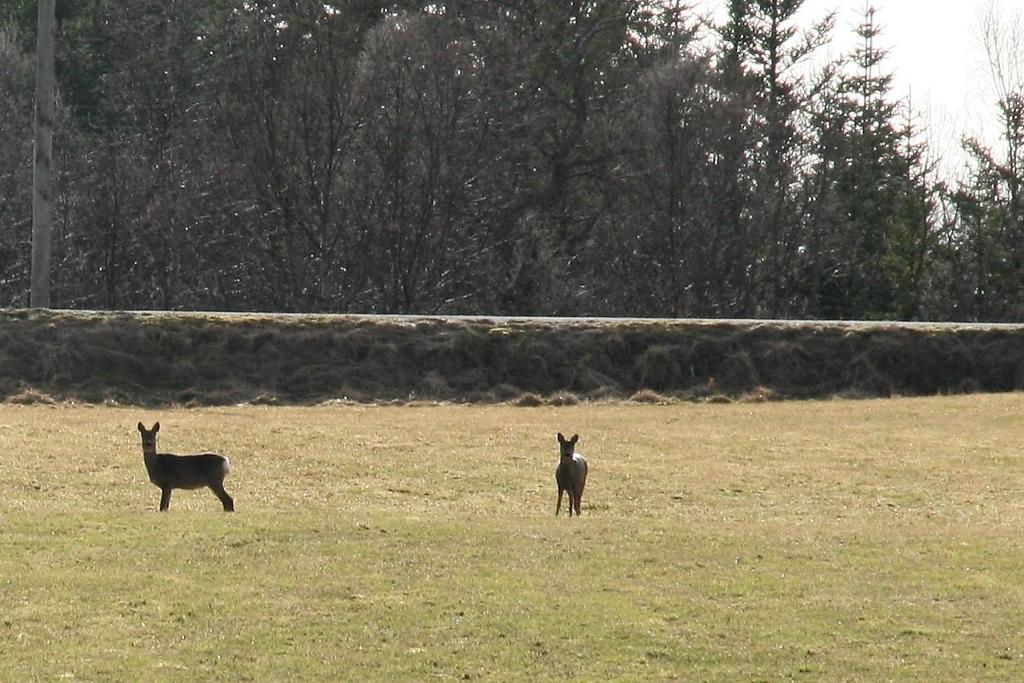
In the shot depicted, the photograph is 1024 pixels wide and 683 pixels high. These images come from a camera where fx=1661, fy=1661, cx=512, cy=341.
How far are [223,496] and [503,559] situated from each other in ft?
13.8

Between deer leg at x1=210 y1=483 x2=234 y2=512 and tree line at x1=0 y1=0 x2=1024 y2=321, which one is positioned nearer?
deer leg at x1=210 y1=483 x2=234 y2=512

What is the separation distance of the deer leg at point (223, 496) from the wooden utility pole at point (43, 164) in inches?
786

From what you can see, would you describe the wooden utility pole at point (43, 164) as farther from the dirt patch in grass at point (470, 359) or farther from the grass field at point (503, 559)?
the grass field at point (503, 559)

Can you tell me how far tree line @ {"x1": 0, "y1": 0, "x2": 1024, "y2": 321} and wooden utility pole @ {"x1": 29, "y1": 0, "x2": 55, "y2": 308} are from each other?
14.5m

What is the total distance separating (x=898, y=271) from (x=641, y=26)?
43.9 ft

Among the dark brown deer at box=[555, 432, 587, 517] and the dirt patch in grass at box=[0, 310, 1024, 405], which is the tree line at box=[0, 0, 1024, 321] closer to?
the dirt patch in grass at box=[0, 310, 1024, 405]

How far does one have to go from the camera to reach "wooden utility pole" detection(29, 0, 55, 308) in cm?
3769

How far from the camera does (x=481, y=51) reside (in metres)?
55.6

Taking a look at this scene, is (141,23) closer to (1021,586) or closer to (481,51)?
(481,51)

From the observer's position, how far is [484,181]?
56.1 m

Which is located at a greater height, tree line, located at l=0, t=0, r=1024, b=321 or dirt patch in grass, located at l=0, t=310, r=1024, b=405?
tree line, located at l=0, t=0, r=1024, b=321

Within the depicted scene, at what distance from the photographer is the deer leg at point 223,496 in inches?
738

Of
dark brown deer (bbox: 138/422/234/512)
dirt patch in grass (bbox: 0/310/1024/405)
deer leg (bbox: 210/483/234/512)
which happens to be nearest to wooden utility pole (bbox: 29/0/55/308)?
dirt patch in grass (bbox: 0/310/1024/405)

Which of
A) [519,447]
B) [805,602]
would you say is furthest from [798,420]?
[805,602]
